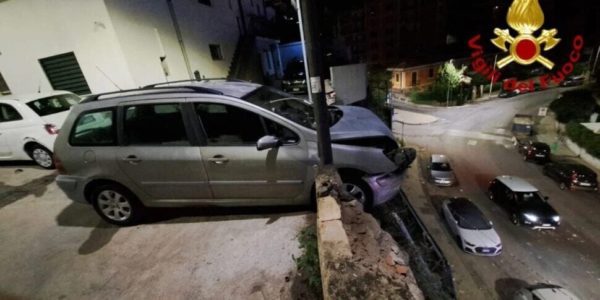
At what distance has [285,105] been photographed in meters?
3.90

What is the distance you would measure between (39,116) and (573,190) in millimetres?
20222

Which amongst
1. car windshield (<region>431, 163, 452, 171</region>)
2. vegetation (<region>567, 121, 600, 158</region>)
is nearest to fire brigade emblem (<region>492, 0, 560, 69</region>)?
vegetation (<region>567, 121, 600, 158</region>)

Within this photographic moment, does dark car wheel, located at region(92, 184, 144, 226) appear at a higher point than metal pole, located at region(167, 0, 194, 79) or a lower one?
lower

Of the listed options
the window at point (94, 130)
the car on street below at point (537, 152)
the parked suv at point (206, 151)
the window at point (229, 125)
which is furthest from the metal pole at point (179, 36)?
the car on street below at point (537, 152)

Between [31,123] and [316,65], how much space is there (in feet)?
22.6

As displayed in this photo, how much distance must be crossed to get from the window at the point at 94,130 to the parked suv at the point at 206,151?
13 millimetres

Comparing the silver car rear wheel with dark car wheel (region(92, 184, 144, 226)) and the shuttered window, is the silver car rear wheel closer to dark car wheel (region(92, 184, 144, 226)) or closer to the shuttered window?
dark car wheel (region(92, 184, 144, 226))

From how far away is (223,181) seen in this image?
3277mm

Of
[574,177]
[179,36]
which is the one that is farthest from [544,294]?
[179,36]

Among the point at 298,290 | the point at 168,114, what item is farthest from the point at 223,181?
the point at 298,290

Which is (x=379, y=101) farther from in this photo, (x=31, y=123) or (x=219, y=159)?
(x=31, y=123)

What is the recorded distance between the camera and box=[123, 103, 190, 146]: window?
3188 millimetres

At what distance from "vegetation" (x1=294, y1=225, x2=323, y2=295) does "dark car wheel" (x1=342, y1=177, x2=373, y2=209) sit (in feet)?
2.26

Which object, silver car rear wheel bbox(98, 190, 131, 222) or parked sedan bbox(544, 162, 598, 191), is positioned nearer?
silver car rear wheel bbox(98, 190, 131, 222)
